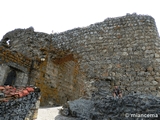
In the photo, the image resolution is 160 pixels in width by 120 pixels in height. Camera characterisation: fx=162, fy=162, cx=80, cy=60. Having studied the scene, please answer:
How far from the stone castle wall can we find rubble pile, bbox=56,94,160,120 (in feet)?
6.61

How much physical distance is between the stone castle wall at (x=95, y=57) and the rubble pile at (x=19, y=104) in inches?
136

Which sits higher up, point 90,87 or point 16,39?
point 16,39

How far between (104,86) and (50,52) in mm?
3452

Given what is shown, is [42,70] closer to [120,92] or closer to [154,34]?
[120,92]

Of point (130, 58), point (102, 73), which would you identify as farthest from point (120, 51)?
point (102, 73)

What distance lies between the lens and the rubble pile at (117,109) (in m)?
3.56

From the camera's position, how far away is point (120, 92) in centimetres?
595

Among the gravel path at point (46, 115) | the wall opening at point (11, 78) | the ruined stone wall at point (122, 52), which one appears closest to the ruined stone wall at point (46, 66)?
the wall opening at point (11, 78)

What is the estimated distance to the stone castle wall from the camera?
6252 mm

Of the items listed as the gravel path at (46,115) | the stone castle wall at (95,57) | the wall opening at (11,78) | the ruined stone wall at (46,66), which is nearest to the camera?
the gravel path at (46,115)

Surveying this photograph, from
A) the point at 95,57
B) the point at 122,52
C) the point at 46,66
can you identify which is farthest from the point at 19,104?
the point at 46,66

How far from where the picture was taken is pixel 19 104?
2.99 metres

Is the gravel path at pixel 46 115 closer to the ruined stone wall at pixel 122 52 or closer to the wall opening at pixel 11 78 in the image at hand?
the ruined stone wall at pixel 122 52

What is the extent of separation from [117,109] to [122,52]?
11.0 ft
